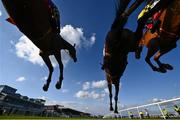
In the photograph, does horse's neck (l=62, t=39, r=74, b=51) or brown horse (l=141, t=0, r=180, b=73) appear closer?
brown horse (l=141, t=0, r=180, b=73)

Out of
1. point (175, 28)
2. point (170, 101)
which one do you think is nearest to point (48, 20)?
point (175, 28)

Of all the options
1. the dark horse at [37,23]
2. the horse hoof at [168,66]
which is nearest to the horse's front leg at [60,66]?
the dark horse at [37,23]

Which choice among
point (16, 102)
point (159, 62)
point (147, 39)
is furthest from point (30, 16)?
point (16, 102)

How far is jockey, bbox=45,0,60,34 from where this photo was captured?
22.1 feet

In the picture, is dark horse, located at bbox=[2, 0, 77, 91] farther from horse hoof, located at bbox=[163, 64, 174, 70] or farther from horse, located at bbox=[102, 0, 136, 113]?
horse hoof, located at bbox=[163, 64, 174, 70]

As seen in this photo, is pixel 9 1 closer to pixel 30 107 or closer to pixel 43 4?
pixel 43 4

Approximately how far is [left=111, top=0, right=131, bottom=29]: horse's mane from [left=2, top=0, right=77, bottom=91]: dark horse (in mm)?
1886

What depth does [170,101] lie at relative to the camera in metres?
15.4

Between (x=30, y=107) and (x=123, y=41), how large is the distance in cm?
5917

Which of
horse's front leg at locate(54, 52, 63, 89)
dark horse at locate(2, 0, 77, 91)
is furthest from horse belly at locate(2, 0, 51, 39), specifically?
horse's front leg at locate(54, 52, 63, 89)

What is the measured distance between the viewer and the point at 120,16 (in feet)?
18.2

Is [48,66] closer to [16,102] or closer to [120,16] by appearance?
[120,16]

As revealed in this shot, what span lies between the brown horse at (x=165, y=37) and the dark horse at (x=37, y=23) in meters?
3.20

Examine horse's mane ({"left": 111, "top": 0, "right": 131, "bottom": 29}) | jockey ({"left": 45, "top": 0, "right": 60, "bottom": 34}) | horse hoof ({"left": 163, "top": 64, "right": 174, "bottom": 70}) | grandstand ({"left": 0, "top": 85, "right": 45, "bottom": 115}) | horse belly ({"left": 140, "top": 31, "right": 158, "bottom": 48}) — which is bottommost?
horse's mane ({"left": 111, "top": 0, "right": 131, "bottom": 29})
